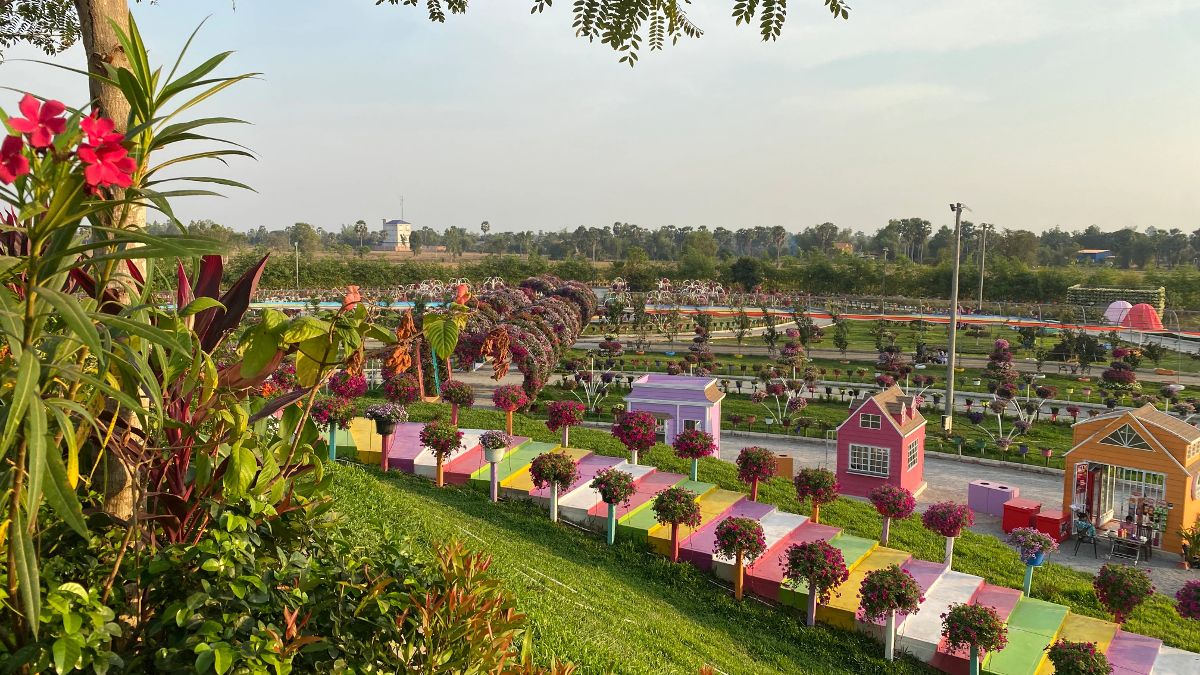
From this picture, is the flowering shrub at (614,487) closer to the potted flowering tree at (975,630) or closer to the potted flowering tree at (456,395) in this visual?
the potted flowering tree at (975,630)

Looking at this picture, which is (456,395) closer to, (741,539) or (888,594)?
(741,539)

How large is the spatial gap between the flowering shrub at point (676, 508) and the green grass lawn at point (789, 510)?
51cm

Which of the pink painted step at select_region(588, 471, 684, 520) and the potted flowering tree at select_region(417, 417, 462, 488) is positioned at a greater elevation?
the potted flowering tree at select_region(417, 417, 462, 488)

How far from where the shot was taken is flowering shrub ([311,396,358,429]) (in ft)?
30.2

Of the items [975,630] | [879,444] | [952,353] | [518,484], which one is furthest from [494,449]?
[952,353]

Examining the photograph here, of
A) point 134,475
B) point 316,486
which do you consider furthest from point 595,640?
point 134,475

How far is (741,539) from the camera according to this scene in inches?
298

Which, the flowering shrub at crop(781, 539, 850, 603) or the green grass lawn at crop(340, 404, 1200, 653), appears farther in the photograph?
the flowering shrub at crop(781, 539, 850, 603)

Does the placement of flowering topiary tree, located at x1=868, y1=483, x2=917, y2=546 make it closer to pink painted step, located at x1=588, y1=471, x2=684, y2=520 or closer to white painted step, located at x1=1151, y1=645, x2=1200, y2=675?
pink painted step, located at x1=588, y1=471, x2=684, y2=520

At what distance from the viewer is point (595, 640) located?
4.55 metres

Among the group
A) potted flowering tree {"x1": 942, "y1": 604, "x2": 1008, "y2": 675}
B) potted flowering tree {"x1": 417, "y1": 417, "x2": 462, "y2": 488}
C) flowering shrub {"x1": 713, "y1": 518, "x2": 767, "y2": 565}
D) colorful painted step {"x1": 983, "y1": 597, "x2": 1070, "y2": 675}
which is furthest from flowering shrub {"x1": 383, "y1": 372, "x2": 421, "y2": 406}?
colorful painted step {"x1": 983, "y1": 597, "x2": 1070, "y2": 675}

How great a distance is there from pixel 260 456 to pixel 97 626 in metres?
0.77

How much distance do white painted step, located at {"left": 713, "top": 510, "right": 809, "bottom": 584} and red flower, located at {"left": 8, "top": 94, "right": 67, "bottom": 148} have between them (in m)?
7.49

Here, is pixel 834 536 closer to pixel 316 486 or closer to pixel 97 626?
pixel 316 486
